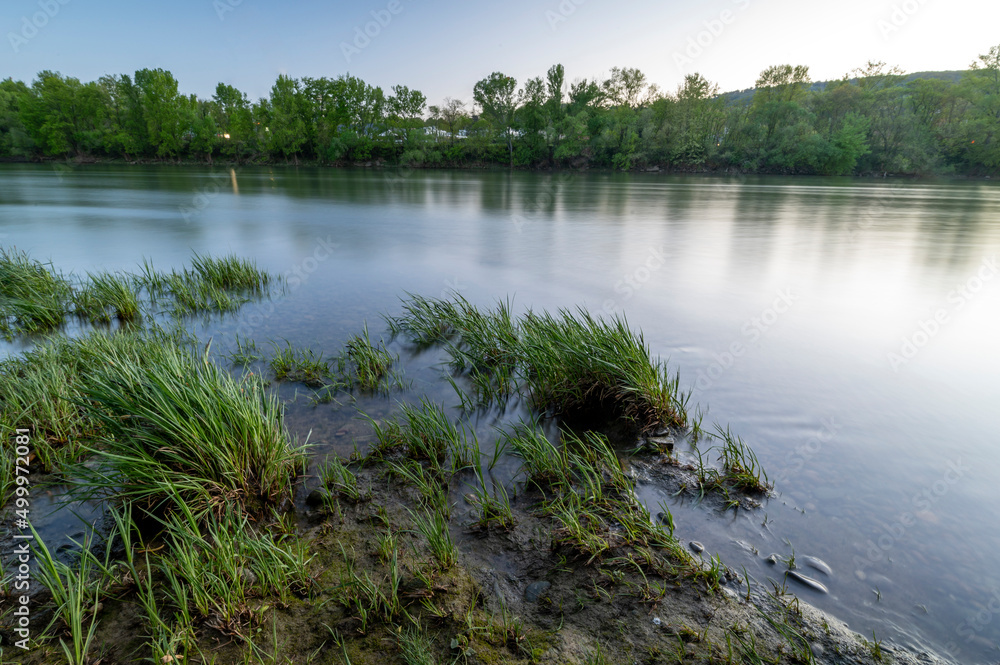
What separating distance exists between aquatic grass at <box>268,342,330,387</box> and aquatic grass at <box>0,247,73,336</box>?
182 inches

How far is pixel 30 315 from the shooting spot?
7.66 metres

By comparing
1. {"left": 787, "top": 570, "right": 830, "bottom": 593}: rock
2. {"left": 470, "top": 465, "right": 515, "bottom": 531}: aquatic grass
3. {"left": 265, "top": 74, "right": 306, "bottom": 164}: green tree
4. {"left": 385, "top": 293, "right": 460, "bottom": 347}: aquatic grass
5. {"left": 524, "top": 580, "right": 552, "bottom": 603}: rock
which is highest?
{"left": 265, "top": 74, "right": 306, "bottom": 164}: green tree

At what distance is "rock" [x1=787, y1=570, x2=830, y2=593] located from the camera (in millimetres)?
3102

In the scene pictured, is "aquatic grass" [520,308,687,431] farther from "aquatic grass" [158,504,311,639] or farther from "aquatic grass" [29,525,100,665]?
"aquatic grass" [29,525,100,665]

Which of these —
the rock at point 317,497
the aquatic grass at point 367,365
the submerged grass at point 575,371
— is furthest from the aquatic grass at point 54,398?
the submerged grass at point 575,371

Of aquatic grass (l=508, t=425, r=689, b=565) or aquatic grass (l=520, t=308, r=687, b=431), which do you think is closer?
aquatic grass (l=508, t=425, r=689, b=565)

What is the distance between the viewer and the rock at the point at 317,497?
148 inches

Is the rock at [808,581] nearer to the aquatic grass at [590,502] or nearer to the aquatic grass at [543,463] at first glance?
the aquatic grass at [590,502]

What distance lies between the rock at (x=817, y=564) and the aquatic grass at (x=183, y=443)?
4150mm

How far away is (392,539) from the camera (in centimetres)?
328

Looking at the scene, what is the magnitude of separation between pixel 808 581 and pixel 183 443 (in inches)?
184

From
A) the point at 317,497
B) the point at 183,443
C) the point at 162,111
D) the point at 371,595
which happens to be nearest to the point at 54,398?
the point at 183,443

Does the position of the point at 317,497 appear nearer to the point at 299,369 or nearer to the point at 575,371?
the point at 299,369

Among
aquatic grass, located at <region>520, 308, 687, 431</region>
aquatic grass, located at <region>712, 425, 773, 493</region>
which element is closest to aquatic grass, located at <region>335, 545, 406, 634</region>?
aquatic grass, located at <region>520, 308, 687, 431</region>
